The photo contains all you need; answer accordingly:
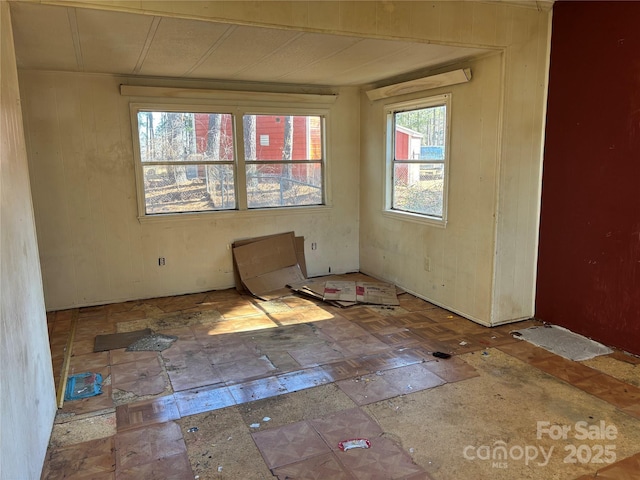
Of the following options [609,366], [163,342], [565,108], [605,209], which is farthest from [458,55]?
[163,342]

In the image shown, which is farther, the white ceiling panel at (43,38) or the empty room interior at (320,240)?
the white ceiling panel at (43,38)

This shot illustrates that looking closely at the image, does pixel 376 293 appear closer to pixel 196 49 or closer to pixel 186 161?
pixel 186 161

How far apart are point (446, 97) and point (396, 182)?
1168 mm

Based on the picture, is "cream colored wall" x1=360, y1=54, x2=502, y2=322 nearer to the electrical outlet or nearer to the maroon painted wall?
the electrical outlet

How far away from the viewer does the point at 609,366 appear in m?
3.09

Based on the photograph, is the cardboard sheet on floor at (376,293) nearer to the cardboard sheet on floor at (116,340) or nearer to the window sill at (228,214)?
the window sill at (228,214)

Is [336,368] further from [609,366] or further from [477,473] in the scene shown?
[609,366]

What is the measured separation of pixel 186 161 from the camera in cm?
472

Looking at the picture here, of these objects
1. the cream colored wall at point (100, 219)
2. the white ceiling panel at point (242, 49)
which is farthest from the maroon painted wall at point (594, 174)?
the cream colored wall at point (100, 219)

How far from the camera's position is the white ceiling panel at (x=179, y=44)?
8.95ft

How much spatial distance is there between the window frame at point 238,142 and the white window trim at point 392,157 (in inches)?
28.9

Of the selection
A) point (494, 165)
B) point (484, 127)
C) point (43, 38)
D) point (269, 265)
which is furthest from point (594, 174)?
point (43, 38)

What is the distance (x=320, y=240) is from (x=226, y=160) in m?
1.45

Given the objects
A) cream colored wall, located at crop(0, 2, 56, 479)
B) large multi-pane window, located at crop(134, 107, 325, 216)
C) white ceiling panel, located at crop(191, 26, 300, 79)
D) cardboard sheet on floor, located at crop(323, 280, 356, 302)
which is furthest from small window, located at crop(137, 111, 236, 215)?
cream colored wall, located at crop(0, 2, 56, 479)
